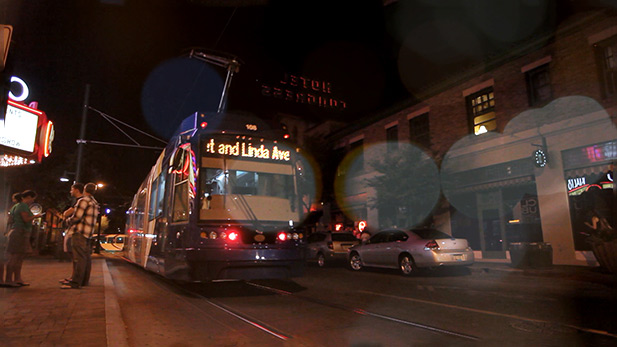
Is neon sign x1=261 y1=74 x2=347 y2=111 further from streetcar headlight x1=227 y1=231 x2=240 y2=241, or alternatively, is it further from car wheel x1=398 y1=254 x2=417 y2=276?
streetcar headlight x1=227 y1=231 x2=240 y2=241

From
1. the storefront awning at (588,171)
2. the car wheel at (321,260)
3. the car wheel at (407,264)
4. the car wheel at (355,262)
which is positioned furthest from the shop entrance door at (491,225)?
the car wheel at (321,260)

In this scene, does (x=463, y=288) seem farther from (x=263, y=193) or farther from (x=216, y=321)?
(x=216, y=321)

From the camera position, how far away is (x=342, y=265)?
16.5m

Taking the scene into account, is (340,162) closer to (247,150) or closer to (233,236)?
(247,150)

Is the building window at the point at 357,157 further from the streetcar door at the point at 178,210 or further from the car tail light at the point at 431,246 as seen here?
the streetcar door at the point at 178,210

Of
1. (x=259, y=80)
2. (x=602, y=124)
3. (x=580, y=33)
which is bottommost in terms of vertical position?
(x=602, y=124)

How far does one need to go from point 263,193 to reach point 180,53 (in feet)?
29.5

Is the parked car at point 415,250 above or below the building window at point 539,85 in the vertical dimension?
below

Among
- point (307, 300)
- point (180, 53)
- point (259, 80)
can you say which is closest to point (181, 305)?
point (307, 300)

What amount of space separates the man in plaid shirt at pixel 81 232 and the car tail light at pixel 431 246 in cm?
804

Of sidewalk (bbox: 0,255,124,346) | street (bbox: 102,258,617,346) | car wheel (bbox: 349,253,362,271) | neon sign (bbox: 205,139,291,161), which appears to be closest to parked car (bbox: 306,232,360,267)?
car wheel (bbox: 349,253,362,271)

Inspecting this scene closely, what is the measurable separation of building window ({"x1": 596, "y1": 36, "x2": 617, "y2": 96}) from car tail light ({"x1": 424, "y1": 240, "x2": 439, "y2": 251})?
7.41m

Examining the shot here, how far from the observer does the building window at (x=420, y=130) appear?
18.5 metres

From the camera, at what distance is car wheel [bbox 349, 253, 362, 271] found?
1346 centimetres
